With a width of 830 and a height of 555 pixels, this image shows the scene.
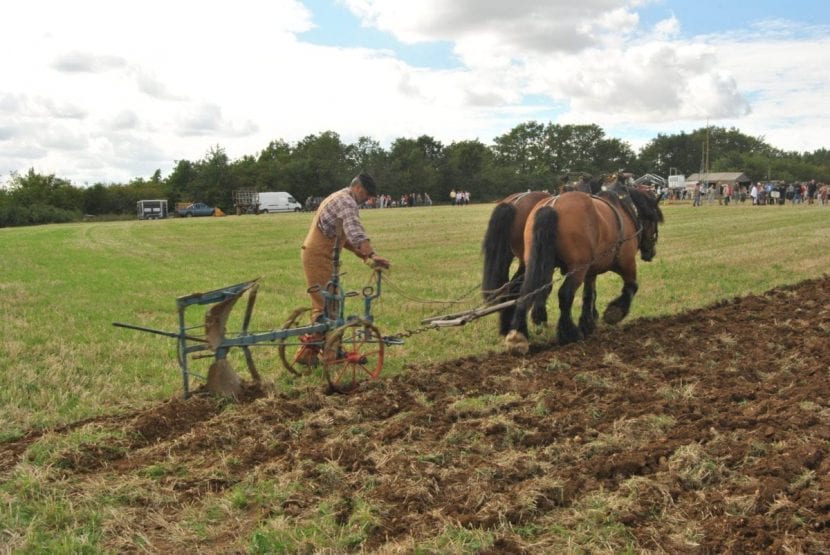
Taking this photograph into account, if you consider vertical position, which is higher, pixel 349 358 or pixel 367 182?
pixel 367 182

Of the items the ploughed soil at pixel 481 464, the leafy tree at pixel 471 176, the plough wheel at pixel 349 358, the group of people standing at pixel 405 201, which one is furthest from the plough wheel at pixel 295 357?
the leafy tree at pixel 471 176

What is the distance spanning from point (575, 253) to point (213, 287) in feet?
27.0

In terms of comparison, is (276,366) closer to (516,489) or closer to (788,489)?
(516,489)

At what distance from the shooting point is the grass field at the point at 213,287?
6.62 m

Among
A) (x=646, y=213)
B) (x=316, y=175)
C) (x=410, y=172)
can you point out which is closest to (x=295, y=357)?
(x=646, y=213)

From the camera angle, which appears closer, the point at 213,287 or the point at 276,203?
the point at 213,287

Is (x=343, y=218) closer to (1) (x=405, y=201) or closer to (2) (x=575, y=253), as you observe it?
(2) (x=575, y=253)

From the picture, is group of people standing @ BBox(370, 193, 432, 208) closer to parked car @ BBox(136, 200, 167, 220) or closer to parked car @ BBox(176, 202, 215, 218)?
parked car @ BBox(176, 202, 215, 218)

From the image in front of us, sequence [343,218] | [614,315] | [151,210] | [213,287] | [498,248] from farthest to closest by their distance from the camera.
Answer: [151,210], [213,287], [614,315], [498,248], [343,218]

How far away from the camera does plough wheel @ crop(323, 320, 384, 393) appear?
601 centimetres

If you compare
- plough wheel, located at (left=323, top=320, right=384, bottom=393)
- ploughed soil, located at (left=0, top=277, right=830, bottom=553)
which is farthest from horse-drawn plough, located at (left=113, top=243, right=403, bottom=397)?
ploughed soil, located at (left=0, top=277, right=830, bottom=553)

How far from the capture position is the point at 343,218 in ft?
21.8

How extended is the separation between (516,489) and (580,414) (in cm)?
142

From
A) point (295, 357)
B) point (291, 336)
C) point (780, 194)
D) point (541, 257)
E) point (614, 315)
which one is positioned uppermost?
point (780, 194)
